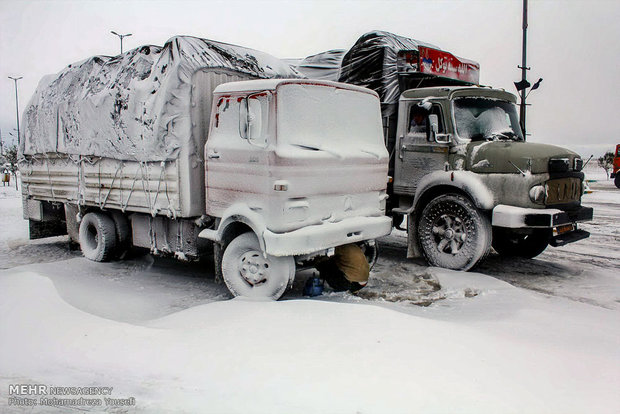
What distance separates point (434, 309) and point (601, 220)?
927cm

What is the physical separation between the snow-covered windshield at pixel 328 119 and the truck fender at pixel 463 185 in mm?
1337

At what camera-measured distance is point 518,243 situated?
27.4 ft

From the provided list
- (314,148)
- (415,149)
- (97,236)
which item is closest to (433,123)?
(415,149)

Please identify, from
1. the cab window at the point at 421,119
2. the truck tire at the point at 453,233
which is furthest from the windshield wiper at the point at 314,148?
the cab window at the point at 421,119

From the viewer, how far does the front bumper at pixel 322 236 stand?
516cm

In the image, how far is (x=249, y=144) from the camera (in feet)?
18.0

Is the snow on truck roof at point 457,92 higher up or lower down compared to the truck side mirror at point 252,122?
higher up

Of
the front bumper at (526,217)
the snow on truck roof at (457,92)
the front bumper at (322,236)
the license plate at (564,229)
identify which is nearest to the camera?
the front bumper at (322,236)

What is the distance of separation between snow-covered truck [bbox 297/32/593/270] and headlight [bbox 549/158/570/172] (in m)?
0.01

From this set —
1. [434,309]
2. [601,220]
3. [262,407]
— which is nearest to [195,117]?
[434,309]

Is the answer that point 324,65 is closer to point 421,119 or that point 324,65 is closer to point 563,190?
point 421,119

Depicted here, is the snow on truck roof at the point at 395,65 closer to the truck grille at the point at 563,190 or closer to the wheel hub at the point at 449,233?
the wheel hub at the point at 449,233

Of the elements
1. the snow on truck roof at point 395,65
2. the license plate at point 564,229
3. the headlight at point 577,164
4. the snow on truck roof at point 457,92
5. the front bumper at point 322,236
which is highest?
the snow on truck roof at point 395,65

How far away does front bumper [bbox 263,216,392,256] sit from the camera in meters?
5.16
